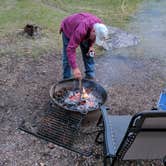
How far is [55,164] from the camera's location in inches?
139

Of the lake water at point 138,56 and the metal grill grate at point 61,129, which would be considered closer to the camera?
the metal grill grate at point 61,129

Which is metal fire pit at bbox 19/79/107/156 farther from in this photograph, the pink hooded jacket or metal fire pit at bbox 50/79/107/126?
the pink hooded jacket

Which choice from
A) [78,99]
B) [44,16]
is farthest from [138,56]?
[44,16]

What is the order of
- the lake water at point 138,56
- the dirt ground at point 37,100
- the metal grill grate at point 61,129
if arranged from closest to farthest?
the dirt ground at point 37,100 → the metal grill grate at point 61,129 → the lake water at point 138,56

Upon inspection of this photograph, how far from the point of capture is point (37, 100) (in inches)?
178

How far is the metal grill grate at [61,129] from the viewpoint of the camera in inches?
147

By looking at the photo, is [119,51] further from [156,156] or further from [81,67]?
[156,156]

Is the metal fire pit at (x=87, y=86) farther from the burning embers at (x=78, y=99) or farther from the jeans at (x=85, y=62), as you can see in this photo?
the jeans at (x=85, y=62)

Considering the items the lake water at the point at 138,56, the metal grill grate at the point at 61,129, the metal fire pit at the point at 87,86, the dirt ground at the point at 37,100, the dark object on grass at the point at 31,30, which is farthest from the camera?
the dark object on grass at the point at 31,30

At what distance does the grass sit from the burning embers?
173 cm

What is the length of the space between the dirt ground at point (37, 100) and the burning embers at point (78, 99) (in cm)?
35

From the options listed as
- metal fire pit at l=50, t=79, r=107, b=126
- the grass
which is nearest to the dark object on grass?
the grass

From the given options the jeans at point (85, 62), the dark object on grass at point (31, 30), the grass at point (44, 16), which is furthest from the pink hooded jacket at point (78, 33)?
the dark object on grass at point (31, 30)

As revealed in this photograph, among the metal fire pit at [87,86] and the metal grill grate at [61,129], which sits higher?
the metal fire pit at [87,86]
